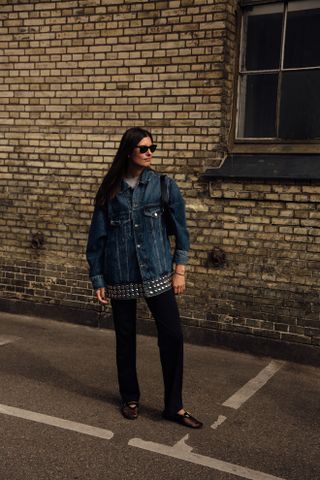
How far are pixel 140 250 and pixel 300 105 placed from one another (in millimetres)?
2645

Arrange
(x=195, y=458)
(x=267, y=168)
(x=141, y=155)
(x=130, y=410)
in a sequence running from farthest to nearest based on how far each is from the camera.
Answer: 1. (x=267, y=168)
2. (x=130, y=410)
3. (x=141, y=155)
4. (x=195, y=458)

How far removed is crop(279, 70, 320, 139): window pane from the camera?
17.9 ft

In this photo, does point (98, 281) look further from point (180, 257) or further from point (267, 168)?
point (267, 168)

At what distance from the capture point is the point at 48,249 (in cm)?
656

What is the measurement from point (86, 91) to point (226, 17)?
169 centimetres

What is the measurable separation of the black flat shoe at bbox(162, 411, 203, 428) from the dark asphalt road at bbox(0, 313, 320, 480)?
51 millimetres

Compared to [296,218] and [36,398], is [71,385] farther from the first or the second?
[296,218]

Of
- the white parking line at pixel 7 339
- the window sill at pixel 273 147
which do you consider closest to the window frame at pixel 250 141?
the window sill at pixel 273 147

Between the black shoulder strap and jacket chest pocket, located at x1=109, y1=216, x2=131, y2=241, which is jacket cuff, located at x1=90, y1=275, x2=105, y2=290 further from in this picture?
the black shoulder strap

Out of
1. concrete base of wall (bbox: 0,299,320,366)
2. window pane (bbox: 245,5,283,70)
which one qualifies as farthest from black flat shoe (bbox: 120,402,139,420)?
window pane (bbox: 245,5,283,70)

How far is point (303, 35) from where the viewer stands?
5.42 metres

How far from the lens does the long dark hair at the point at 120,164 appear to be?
3.74 m

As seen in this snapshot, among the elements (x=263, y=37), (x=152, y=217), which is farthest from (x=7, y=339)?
(x=263, y=37)

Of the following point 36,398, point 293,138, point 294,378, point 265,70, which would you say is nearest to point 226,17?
point 265,70
